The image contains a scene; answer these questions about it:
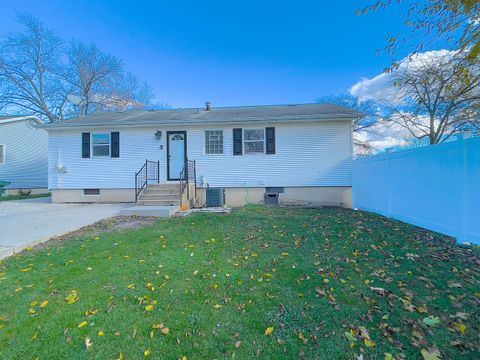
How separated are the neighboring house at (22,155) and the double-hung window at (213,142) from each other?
47.1 ft

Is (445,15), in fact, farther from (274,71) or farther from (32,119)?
(32,119)

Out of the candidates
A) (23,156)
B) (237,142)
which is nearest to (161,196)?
(237,142)

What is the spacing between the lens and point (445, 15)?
331 centimetres

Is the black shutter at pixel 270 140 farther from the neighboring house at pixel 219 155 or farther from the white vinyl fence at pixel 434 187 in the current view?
the white vinyl fence at pixel 434 187

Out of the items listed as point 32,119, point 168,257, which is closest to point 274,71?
point 168,257

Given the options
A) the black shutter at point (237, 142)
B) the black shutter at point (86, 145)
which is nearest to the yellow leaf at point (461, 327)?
the black shutter at point (237, 142)

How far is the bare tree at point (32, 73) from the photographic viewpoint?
21031mm

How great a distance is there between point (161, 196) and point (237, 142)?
12.8 feet

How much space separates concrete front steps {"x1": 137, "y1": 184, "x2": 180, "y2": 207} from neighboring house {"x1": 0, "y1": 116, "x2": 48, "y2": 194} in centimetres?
1367

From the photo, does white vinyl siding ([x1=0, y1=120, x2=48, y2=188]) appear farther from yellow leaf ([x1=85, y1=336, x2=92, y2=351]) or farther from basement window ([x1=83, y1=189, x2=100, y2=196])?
yellow leaf ([x1=85, y1=336, x2=92, y2=351])

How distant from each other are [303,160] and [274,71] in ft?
27.9

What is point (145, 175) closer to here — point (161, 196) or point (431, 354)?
point (161, 196)

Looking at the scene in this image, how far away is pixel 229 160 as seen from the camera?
Answer: 34.3 feet

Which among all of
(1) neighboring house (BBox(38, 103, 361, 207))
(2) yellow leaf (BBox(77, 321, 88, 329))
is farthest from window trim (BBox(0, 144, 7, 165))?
(2) yellow leaf (BBox(77, 321, 88, 329))
